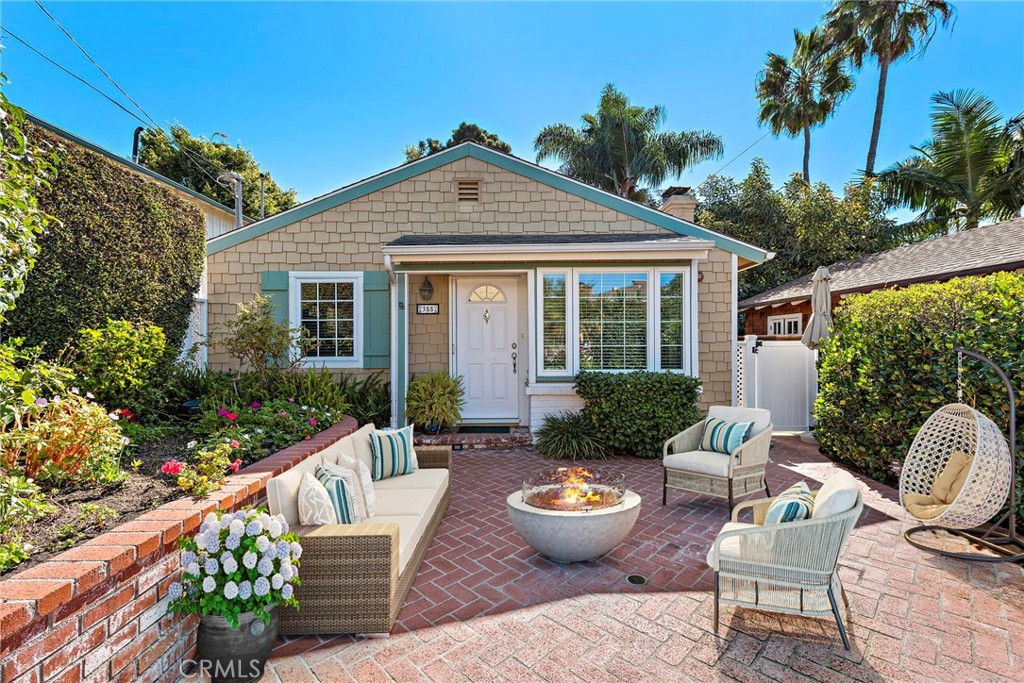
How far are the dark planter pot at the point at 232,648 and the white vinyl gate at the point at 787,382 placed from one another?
7.98 m

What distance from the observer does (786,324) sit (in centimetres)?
1220

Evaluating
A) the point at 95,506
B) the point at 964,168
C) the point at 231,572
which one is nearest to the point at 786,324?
the point at 964,168

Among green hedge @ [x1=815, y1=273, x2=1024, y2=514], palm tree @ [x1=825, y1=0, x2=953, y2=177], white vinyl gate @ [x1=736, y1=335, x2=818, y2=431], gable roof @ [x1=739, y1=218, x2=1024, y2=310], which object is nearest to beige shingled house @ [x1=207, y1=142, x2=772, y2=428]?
white vinyl gate @ [x1=736, y1=335, x2=818, y2=431]

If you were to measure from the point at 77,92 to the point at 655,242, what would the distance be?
1282 cm

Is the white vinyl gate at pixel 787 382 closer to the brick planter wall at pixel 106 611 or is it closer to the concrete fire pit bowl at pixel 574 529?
the concrete fire pit bowl at pixel 574 529

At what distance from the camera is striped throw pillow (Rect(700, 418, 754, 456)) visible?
495cm

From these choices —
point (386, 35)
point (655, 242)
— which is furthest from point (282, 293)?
point (655, 242)

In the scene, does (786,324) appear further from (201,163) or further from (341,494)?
(201,163)

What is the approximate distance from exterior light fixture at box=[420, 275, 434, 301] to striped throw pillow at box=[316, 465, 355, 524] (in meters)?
5.39

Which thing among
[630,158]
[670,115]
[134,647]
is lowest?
[134,647]

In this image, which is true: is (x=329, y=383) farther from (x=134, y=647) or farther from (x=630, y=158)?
(x=630, y=158)

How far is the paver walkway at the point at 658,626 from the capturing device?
97.9 inches

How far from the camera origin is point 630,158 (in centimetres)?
2145

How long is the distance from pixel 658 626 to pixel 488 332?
5.84 metres
